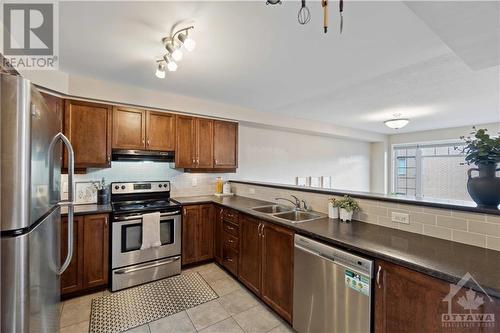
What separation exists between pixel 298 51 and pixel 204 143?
208 centimetres

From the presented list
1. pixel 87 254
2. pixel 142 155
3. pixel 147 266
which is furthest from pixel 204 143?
pixel 87 254

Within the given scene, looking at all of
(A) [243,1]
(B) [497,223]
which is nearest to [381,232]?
(B) [497,223]

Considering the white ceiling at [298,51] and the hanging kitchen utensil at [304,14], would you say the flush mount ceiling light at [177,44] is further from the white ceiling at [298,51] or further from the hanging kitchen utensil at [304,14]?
the hanging kitchen utensil at [304,14]

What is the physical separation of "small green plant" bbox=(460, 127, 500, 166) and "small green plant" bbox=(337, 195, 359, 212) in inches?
34.8

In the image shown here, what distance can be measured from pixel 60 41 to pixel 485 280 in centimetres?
334

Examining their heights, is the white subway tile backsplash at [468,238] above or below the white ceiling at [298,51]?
below

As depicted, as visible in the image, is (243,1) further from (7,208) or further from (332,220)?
(332,220)

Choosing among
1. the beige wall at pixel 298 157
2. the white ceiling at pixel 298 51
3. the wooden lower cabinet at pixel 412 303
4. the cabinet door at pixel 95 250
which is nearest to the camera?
the wooden lower cabinet at pixel 412 303

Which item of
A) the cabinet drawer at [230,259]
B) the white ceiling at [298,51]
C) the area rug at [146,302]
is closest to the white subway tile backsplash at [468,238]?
the white ceiling at [298,51]

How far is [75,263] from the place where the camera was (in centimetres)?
247

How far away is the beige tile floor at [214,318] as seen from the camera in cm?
205

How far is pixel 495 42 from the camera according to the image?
1.61m

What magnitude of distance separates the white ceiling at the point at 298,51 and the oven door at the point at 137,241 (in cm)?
178

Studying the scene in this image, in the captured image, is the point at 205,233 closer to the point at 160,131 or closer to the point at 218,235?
the point at 218,235
